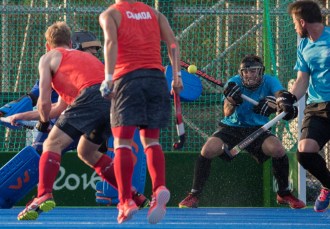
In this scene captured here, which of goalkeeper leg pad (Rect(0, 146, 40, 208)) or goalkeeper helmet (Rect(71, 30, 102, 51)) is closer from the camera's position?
goalkeeper leg pad (Rect(0, 146, 40, 208))

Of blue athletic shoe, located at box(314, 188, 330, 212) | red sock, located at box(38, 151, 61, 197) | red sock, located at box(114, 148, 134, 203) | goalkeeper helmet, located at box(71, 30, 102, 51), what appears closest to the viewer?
red sock, located at box(114, 148, 134, 203)

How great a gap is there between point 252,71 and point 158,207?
339cm

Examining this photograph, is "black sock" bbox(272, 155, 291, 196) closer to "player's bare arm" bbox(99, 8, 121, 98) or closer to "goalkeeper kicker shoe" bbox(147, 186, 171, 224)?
"goalkeeper kicker shoe" bbox(147, 186, 171, 224)

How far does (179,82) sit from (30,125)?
1882 millimetres

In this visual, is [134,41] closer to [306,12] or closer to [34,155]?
[306,12]

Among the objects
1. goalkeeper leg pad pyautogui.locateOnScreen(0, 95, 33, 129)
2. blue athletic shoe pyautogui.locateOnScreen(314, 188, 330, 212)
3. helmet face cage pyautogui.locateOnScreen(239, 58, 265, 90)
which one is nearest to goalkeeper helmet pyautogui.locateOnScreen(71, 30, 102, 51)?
goalkeeper leg pad pyautogui.locateOnScreen(0, 95, 33, 129)

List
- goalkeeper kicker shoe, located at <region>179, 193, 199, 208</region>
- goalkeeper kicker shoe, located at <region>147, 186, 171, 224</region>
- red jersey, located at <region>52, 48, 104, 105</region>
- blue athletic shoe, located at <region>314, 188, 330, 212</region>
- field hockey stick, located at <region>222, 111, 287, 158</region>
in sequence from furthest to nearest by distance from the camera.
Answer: goalkeeper kicker shoe, located at <region>179, 193, 199, 208</region> < field hockey stick, located at <region>222, 111, 287, 158</region> < blue athletic shoe, located at <region>314, 188, 330, 212</region> < red jersey, located at <region>52, 48, 104, 105</region> < goalkeeper kicker shoe, located at <region>147, 186, 171, 224</region>

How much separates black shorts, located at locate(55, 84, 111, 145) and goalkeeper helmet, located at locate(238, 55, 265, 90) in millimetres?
2518

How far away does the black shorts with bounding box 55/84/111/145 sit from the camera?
6.99m

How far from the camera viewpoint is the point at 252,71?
9367 millimetres

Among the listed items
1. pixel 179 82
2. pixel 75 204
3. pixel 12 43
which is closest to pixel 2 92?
pixel 12 43

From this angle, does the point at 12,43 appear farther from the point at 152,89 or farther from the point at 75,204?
the point at 152,89

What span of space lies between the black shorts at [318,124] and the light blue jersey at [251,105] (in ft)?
4.61

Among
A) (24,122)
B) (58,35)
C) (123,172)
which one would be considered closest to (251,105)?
(24,122)
